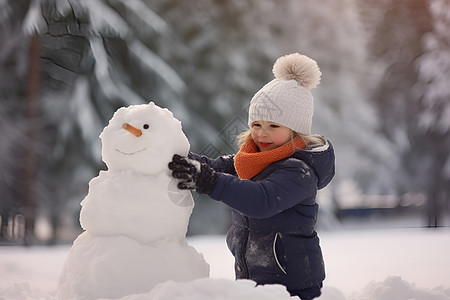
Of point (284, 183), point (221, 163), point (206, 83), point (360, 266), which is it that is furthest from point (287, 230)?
point (206, 83)

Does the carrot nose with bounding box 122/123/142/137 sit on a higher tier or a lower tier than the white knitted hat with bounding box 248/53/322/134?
lower

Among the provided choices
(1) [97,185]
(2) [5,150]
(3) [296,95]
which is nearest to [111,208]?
(1) [97,185]

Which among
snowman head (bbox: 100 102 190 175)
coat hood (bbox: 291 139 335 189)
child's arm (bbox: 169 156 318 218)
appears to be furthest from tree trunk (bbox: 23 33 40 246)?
coat hood (bbox: 291 139 335 189)

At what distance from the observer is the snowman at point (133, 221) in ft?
4.89

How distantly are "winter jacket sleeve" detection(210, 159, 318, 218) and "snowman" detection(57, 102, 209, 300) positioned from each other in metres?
0.25

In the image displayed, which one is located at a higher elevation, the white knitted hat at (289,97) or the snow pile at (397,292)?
the white knitted hat at (289,97)

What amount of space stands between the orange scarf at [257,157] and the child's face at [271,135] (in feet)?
0.14

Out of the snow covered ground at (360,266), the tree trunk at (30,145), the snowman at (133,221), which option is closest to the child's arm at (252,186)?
the snowman at (133,221)

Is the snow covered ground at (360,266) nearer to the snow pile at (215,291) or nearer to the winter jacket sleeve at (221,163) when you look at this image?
the winter jacket sleeve at (221,163)

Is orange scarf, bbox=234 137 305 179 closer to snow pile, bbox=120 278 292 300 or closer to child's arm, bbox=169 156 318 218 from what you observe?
child's arm, bbox=169 156 318 218

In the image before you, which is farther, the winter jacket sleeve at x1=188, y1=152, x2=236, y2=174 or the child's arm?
the winter jacket sleeve at x1=188, y1=152, x2=236, y2=174

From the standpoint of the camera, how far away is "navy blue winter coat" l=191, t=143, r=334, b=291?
159 cm

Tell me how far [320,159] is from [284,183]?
250mm

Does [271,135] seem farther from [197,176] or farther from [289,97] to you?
[197,176]
